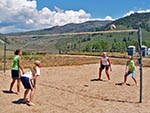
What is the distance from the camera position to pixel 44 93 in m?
13.7

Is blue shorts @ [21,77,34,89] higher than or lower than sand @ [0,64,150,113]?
higher

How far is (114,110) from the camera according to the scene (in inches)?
428

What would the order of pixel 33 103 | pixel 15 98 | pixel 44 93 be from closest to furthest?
pixel 33 103, pixel 15 98, pixel 44 93

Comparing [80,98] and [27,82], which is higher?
[27,82]

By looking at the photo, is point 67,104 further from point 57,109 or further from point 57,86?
point 57,86

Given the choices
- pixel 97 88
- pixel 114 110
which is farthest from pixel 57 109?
pixel 97 88

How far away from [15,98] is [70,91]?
2.71 m

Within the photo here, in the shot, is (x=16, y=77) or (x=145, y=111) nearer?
(x=145, y=111)

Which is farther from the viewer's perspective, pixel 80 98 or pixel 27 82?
pixel 80 98

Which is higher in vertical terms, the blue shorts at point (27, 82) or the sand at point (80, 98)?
the blue shorts at point (27, 82)

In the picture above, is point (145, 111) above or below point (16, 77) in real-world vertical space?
below

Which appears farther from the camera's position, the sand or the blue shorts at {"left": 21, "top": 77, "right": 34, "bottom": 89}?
the blue shorts at {"left": 21, "top": 77, "right": 34, "bottom": 89}

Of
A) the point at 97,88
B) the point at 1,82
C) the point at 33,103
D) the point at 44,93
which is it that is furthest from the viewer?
the point at 1,82

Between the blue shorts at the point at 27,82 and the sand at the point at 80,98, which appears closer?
the sand at the point at 80,98
